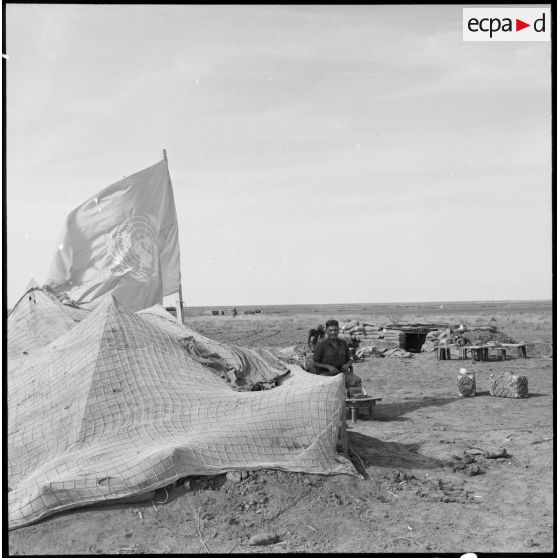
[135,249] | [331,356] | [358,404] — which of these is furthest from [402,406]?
[135,249]

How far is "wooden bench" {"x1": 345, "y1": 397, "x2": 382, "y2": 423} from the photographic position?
25.3 feet

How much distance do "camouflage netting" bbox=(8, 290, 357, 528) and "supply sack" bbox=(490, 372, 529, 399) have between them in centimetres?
402

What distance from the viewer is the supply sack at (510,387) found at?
900 cm

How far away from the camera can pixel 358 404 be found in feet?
26.0

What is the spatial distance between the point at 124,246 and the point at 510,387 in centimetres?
693

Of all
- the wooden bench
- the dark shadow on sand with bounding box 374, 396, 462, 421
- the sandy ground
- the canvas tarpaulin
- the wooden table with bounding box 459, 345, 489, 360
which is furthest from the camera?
the wooden table with bounding box 459, 345, 489, 360

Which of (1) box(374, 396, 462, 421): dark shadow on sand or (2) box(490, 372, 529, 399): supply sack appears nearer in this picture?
(1) box(374, 396, 462, 421): dark shadow on sand

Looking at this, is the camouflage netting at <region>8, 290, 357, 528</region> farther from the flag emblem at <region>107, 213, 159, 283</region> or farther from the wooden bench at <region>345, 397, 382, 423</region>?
the flag emblem at <region>107, 213, 159, 283</region>

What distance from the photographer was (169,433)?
5.07 meters

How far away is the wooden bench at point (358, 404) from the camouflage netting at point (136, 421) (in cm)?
154

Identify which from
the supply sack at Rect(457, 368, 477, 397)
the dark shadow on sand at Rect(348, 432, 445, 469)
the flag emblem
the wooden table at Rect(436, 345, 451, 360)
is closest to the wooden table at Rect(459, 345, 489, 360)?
the wooden table at Rect(436, 345, 451, 360)

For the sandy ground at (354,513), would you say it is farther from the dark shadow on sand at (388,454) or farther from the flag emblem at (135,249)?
the flag emblem at (135,249)

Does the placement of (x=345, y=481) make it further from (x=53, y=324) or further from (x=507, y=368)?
(x=507, y=368)

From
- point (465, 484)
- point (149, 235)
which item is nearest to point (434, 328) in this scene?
point (149, 235)
